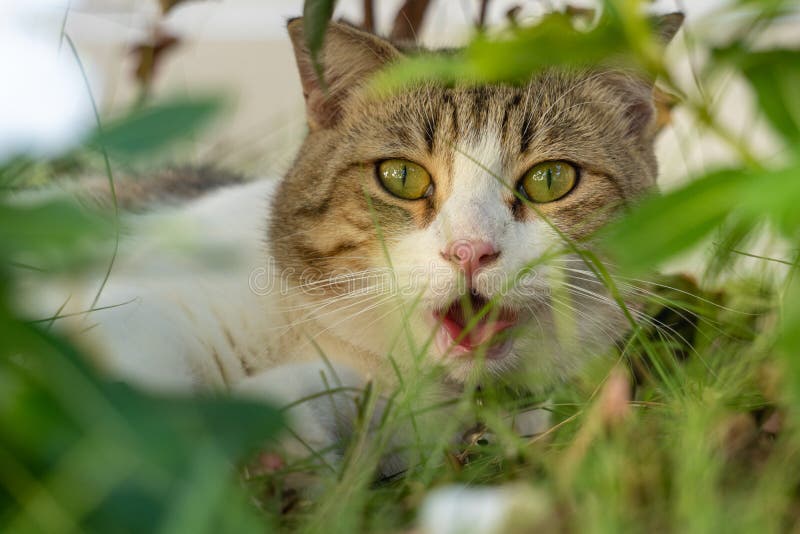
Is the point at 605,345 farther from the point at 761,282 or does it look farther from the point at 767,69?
the point at 767,69

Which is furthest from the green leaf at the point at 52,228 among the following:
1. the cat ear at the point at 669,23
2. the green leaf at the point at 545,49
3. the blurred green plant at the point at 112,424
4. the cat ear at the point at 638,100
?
the cat ear at the point at 638,100

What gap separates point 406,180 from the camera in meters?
1.46

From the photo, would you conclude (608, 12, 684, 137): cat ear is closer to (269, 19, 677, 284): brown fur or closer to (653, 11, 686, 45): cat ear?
(269, 19, 677, 284): brown fur

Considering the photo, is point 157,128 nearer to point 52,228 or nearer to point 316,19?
point 52,228

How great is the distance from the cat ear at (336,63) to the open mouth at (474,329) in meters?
0.47

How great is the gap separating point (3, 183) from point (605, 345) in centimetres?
113

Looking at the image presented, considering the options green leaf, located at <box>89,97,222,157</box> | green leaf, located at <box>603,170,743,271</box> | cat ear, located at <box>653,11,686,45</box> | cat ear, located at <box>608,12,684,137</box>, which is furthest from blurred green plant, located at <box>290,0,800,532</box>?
cat ear, located at <box>608,12,684,137</box>

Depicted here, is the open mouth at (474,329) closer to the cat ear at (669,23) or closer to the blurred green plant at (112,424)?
the cat ear at (669,23)

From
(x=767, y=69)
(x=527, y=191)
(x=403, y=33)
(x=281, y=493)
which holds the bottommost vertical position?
(x=281, y=493)

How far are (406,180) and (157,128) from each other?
965mm

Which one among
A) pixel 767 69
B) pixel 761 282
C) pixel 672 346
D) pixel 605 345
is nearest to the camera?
pixel 767 69

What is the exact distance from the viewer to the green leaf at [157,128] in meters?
0.50

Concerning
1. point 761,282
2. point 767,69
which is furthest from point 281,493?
point 761,282

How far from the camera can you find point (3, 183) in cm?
72
